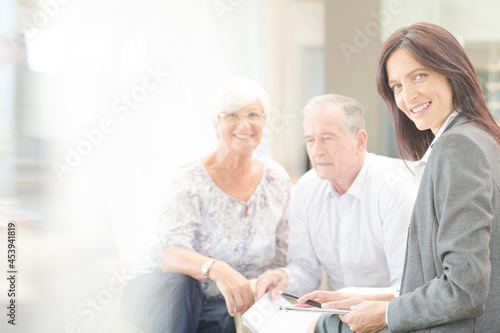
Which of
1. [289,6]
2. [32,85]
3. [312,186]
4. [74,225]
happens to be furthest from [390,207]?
[289,6]

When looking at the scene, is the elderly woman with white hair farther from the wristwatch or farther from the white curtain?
the white curtain

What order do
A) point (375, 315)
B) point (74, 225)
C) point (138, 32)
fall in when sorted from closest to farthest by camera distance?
point (375, 315) → point (74, 225) → point (138, 32)

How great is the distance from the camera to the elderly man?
65.0 inches

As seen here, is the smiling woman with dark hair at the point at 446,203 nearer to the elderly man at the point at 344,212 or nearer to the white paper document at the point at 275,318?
the white paper document at the point at 275,318

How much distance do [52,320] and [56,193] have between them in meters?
0.43

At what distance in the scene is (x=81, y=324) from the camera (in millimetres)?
1817

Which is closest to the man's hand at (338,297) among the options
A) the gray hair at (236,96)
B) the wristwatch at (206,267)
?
the wristwatch at (206,267)

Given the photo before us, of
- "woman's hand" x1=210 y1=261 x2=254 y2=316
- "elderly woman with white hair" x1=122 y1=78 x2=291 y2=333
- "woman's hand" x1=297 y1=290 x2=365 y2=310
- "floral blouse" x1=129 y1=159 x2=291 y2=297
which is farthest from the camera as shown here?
"floral blouse" x1=129 y1=159 x2=291 y2=297

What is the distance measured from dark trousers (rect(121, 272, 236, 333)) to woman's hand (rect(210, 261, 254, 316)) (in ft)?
0.47

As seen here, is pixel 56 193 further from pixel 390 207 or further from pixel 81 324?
pixel 390 207

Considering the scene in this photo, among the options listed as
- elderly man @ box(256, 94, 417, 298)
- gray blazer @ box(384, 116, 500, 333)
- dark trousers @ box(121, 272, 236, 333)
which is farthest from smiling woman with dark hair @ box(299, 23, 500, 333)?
dark trousers @ box(121, 272, 236, 333)

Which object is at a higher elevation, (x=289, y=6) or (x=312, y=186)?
(x=289, y=6)

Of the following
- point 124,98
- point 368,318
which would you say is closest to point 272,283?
point 368,318

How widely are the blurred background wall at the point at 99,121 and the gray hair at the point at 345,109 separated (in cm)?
84
